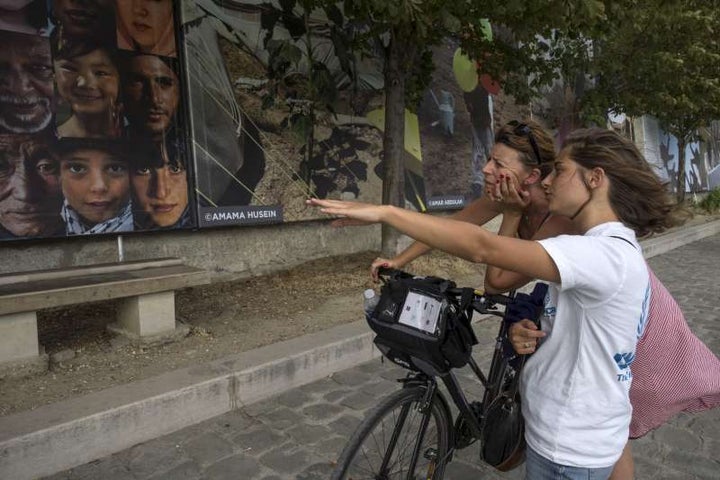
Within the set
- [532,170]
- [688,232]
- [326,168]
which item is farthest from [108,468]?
[688,232]

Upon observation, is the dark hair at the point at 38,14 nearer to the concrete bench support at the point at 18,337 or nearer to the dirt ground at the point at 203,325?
the dirt ground at the point at 203,325

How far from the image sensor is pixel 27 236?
16.2 feet

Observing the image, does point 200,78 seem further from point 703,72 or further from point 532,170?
point 703,72

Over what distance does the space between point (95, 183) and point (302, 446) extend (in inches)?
140

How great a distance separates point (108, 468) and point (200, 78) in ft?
14.6

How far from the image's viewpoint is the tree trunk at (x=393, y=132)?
642 cm

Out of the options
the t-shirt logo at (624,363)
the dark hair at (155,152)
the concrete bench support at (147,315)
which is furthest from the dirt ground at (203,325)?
the t-shirt logo at (624,363)

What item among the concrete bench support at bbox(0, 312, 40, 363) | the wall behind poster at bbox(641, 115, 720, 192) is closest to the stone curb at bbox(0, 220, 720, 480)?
the concrete bench support at bbox(0, 312, 40, 363)

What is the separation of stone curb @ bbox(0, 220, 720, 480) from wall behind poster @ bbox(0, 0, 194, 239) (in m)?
2.45

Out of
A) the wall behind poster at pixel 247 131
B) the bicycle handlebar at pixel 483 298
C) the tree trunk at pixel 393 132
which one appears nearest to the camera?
the bicycle handlebar at pixel 483 298

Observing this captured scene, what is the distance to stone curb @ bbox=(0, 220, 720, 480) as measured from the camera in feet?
9.15

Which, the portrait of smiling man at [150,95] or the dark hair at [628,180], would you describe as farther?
the portrait of smiling man at [150,95]

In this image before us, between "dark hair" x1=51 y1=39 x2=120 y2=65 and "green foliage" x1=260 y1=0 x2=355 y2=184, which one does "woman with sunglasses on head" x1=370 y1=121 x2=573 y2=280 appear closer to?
"green foliage" x1=260 y1=0 x2=355 y2=184

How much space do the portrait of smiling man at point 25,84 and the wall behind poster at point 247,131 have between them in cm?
149
